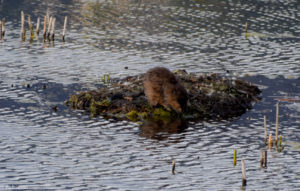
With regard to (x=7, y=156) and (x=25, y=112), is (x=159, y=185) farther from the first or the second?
(x=25, y=112)

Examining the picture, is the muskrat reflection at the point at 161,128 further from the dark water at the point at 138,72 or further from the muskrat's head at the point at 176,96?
the muskrat's head at the point at 176,96

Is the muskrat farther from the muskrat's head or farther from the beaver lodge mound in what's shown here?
the beaver lodge mound

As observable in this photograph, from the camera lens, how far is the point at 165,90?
21.6 meters

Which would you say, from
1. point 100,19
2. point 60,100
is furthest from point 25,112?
point 100,19

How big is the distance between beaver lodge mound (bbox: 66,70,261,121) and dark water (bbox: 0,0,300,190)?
61 centimetres

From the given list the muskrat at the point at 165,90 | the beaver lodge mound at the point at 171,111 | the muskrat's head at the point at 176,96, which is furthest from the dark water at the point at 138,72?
the muskrat at the point at 165,90

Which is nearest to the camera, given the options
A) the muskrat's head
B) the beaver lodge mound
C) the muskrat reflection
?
the muskrat reflection

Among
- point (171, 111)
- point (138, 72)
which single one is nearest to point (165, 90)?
point (171, 111)

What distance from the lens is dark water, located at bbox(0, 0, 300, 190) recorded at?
1642cm

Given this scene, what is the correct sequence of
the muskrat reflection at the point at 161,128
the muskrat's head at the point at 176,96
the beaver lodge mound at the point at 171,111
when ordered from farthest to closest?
the beaver lodge mound at the point at 171,111
the muskrat's head at the point at 176,96
the muskrat reflection at the point at 161,128

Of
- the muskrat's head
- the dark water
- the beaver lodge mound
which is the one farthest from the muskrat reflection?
the muskrat's head

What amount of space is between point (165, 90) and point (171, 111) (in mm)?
974

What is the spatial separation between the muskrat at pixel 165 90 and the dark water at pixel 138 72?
3.28 ft

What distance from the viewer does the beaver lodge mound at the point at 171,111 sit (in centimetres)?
2227
